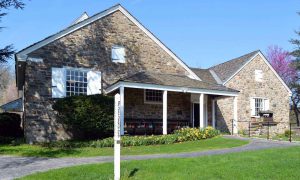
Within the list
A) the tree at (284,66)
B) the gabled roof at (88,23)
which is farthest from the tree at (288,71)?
the gabled roof at (88,23)

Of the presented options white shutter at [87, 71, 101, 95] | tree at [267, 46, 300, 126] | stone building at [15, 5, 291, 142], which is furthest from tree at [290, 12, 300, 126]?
white shutter at [87, 71, 101, 95]

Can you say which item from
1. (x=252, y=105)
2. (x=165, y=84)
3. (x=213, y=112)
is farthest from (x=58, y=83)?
(x=252, y=105)

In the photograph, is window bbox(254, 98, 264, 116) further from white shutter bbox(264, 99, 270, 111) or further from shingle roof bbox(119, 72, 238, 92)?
shingle roof bbox(119, 72, 238, 92)

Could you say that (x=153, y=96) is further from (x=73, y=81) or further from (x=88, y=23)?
(x=88, y=23)

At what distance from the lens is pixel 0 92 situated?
62719 millimetres

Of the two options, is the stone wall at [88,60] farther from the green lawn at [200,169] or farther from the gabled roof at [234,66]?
the green lawn at [200,169]

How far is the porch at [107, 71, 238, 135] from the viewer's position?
17219 millimetres

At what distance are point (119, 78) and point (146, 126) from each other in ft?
10.1

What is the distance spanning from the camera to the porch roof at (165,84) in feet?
54.4

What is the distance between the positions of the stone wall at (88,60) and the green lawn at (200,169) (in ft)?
27.3

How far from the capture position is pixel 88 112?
50.2ft

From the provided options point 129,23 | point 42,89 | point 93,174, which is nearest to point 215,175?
point 93,174

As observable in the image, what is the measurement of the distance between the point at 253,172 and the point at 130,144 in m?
7.65

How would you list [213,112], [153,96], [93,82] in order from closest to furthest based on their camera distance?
[93,82] < [153,96] < [213,112]
